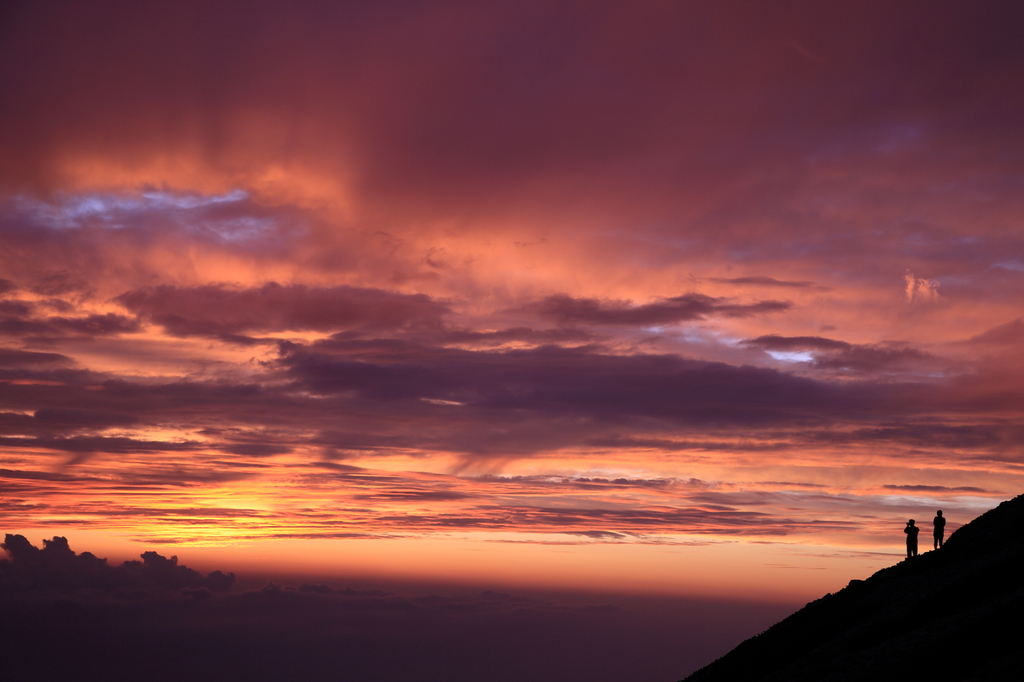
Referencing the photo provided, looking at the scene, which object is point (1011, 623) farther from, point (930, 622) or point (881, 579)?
point (881, 579)

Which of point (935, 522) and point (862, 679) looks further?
point (935, 522)

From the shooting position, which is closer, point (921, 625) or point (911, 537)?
point (921, 625)

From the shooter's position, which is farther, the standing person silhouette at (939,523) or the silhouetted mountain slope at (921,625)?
the standing person silhouette at (939,523)

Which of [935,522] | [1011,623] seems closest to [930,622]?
[1011,623]

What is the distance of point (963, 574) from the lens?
49750 millimetres

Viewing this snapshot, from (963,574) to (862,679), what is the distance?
1545cm

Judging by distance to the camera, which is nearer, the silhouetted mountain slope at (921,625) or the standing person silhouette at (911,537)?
the silhouetted mountain slope at (921,625)

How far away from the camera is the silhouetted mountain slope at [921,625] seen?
37625 millimetres

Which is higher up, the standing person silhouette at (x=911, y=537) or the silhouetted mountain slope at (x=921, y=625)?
the standing person silhouette at (x=911, y=537)

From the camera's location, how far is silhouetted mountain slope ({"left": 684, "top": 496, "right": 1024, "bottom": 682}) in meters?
37.6

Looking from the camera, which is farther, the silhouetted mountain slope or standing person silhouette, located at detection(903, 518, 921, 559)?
standing person silhouette, located at detection(903, 518, 921, 559)

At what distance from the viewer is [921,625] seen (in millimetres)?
45062

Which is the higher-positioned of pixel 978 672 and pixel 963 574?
pixel 963 574

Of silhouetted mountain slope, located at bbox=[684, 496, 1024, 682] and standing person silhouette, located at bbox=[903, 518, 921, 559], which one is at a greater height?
standing person silhouette, located at bbox=[903, 518, 921, 559]
